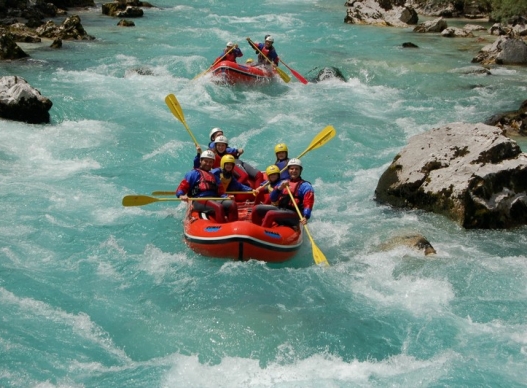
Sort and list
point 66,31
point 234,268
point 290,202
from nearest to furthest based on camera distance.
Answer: point 234,268 < point 290,202 < point 66,31

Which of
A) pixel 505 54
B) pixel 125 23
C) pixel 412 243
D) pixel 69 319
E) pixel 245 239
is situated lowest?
pixel 69 319

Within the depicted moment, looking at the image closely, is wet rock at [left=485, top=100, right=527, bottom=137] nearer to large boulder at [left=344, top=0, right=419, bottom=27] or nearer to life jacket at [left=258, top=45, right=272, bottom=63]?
life jacket at [left=258, top=45, right=272, bottom=63]

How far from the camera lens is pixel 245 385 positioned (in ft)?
19.9

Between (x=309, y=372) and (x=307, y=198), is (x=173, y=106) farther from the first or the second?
(x=309, y=372)

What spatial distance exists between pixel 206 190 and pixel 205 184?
0.26ft

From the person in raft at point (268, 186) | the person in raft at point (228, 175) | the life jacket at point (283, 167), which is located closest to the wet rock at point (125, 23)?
the life jacket at point (283, 167)

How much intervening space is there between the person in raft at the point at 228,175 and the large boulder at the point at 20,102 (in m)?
5.78

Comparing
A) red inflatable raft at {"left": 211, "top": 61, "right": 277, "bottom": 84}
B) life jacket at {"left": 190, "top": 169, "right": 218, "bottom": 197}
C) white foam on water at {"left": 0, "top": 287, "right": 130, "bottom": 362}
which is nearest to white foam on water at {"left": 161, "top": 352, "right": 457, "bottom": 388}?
white foam on water at {"left": 0, "top": 287, "right": 130, "bottom": 362}

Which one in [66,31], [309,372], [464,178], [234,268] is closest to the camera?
[309,372]

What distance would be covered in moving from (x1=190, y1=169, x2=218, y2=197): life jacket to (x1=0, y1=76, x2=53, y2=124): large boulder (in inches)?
229

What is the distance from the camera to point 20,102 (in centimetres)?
1300

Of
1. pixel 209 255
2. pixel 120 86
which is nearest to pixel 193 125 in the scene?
pixel 120 86

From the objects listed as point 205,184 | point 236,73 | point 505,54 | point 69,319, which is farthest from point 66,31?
point 69,319

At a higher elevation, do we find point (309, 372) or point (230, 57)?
point (230, 57)
